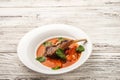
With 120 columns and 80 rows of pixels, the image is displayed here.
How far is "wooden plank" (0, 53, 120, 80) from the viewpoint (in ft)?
3.34

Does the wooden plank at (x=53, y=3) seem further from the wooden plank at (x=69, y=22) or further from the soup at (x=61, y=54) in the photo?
the soup at (x=61, y=54)

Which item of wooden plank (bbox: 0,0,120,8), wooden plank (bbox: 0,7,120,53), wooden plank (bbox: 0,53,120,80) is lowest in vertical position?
wooden plank (bbox: 0,53,120,80)

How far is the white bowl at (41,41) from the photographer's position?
3.18 feet

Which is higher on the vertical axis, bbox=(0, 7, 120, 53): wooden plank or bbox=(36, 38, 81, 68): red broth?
bbox=(0, 7, 120, 53): wooden plank

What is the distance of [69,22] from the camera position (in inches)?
51.8

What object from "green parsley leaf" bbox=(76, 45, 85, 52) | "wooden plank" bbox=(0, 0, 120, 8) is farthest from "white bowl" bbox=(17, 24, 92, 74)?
"wooden plank" bbox=(0, 0, 120, 8)

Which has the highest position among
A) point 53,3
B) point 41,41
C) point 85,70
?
point 53,3

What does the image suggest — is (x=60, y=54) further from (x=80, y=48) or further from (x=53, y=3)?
(x=53, y=3)

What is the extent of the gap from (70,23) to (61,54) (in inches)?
12.8

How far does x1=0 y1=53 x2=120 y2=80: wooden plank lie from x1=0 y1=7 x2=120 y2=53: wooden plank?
0.18 feet

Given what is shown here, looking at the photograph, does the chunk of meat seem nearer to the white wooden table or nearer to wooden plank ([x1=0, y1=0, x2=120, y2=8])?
the white wooden table

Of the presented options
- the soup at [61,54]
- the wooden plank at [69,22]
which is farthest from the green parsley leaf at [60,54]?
the wooden plank at [69,22]

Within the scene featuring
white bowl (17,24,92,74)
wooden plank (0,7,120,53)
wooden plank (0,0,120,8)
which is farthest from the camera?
wooden plank (0,0,120,8)

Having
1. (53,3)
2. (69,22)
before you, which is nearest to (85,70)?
(69,22)
